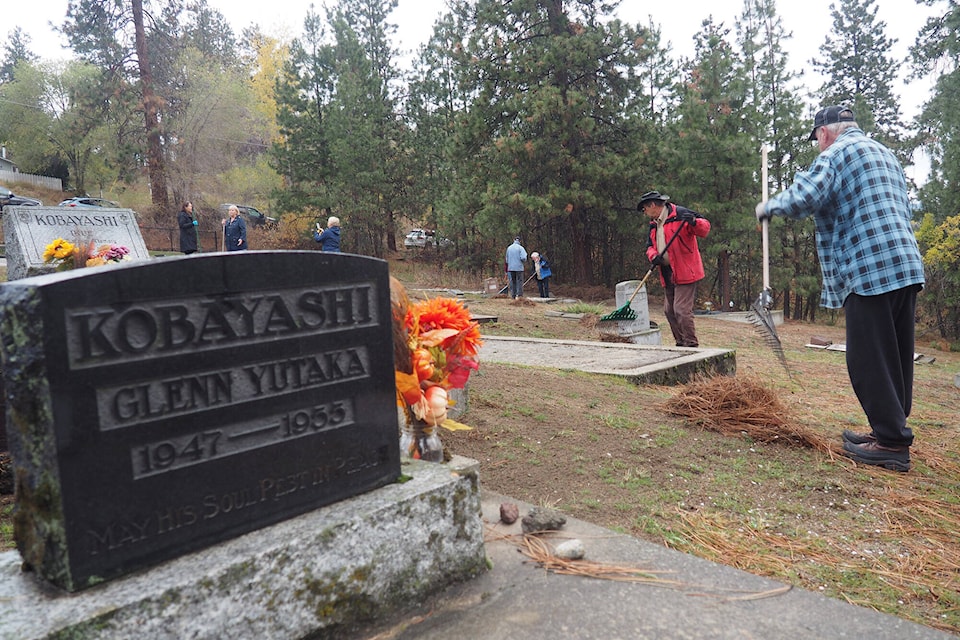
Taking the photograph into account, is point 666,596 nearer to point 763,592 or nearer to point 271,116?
point 763,592

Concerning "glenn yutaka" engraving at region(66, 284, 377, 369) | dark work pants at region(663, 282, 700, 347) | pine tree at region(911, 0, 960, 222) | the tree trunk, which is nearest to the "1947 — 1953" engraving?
"glenn yutaka" engraving at region(66, 284, 377, 369)

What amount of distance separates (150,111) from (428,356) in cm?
2962

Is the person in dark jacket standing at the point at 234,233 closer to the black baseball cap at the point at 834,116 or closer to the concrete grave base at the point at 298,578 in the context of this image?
the black baseball cap at the point at 834,116

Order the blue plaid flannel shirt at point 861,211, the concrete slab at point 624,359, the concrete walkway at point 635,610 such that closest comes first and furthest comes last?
the concrete walkway at point 635,610 < the blue plaid flannel shirt at point 861,211 < the concrete slab at point 624,359

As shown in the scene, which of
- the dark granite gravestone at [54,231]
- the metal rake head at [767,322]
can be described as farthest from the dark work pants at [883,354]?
the dark granite gravestone at [54,231]

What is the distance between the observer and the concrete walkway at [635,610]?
6.24 feet

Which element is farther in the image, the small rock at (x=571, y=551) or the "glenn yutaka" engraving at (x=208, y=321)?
the small rock at (x=571, y=551)

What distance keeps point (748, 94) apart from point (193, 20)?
39.2m

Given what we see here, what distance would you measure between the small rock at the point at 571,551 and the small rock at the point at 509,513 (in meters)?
0.32

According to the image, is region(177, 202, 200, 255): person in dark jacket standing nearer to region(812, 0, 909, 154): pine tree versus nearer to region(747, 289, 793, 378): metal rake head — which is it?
region(747, 289, 793, 378): metal rake head

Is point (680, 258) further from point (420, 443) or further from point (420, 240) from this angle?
point (420, 240)

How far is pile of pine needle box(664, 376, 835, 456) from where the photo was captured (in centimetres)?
434

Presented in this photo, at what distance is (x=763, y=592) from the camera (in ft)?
7.10

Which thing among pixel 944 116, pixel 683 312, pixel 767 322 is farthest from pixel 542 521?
pixel 944 116
